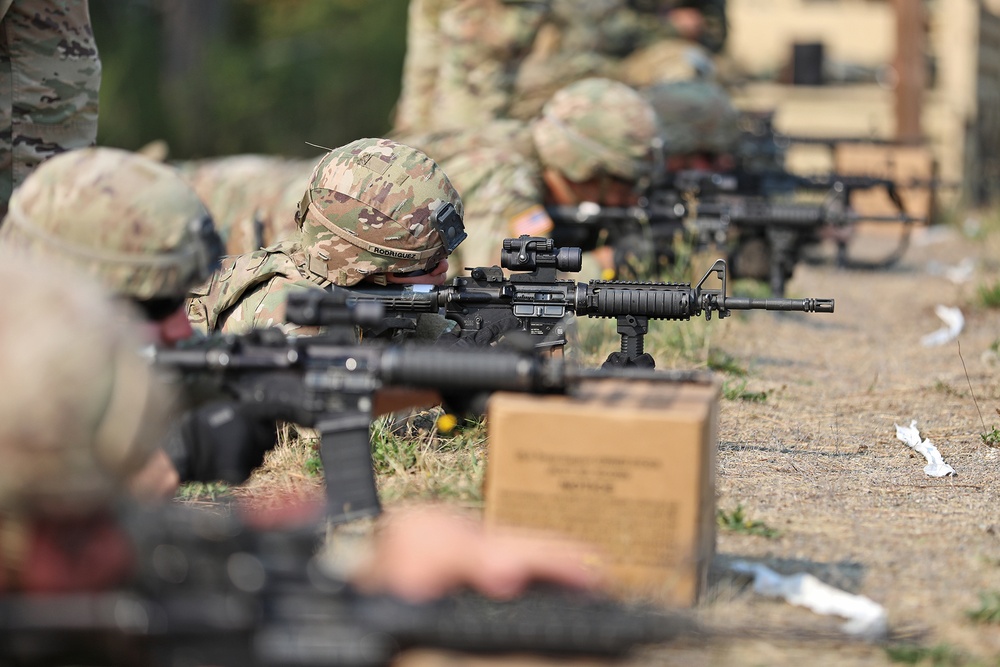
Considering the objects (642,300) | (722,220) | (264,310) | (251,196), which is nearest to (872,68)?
(722,220)

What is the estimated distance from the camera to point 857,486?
16.4 ft

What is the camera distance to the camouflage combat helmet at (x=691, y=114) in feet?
34.8

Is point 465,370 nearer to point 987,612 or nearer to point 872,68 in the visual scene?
point 987,612

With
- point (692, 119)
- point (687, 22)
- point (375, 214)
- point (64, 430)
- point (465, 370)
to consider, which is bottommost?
point (64, 430)

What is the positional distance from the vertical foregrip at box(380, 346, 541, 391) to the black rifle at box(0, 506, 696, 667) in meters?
0.85

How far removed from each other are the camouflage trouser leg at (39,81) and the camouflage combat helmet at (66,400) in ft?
11.1

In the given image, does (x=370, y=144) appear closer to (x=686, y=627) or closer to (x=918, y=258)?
(x=686, y=627)

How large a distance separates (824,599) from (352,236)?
2.27 m

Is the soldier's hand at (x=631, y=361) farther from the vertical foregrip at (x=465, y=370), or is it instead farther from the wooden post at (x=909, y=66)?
the wooden post at (x=909, y=66)

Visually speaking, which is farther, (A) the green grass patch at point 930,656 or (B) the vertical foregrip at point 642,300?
(B) the vertical foregrip at point 642,300

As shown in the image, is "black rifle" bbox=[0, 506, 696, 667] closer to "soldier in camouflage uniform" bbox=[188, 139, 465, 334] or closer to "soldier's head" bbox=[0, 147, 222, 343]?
"soldier's head" bbox=[0, 147, 222, 343]

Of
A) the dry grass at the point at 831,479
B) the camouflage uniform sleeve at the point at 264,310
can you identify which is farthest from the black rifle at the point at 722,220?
the camouflage uniform sleeve at the point at 264,310

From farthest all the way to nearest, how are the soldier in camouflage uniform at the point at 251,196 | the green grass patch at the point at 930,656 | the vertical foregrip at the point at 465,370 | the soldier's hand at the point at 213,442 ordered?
the soldier in camouflage uniform at the point at 251,196, the soldier's hand at the point at 213,442, the vertical foregrip at the point at 465,370, the green grass patch at the point at 930,656

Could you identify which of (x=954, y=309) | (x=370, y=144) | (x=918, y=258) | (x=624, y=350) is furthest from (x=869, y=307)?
(x=370, y=144)
